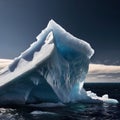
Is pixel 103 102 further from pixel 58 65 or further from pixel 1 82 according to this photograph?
pixel 1 82

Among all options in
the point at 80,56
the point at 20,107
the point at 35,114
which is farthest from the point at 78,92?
the point at 35,114

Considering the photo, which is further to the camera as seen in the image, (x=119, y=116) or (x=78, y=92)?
(x=78, y=92)

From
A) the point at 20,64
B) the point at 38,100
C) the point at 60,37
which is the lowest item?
the point at 38,100

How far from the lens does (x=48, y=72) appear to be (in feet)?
114

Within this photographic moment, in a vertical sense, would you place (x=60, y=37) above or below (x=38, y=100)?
above

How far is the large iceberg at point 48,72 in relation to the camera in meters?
34.4

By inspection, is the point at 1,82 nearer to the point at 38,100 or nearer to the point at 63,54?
the point at 38,100

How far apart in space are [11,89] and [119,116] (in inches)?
466

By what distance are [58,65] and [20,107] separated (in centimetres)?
634

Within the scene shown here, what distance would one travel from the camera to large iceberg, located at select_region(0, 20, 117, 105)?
3438 centimetres

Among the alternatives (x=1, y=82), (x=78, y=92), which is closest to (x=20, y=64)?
(x=1, y=82)

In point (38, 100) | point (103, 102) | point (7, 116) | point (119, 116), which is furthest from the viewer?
point (103, 102)

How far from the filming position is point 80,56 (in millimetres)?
39625

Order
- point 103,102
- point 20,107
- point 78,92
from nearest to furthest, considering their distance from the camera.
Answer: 1. point 20,107
2. point 78,92
3. point 103,102
